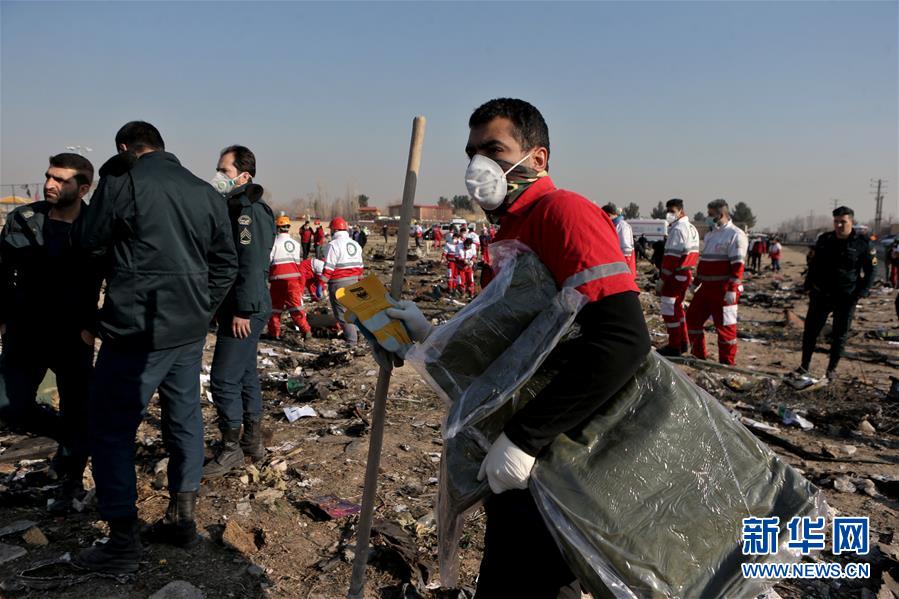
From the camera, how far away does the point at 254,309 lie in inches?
161

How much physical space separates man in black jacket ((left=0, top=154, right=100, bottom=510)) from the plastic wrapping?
286 centimetres

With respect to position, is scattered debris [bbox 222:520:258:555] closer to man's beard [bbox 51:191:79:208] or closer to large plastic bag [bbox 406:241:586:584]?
large plastic bag [bbox 406:241:586:584]

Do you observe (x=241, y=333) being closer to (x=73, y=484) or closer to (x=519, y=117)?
(x=73, y=484)

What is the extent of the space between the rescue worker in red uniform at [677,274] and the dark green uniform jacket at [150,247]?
700cm

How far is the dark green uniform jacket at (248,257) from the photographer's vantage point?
13.5 feet

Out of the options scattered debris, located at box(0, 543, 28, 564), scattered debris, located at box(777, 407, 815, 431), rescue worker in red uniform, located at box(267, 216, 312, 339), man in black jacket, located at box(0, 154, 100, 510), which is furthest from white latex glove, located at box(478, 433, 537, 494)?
rescue worker in red uniform, located at box(267, 216, 312, 339)

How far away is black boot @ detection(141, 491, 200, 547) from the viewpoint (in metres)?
3.14

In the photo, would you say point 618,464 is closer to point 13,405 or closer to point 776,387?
point 13,405

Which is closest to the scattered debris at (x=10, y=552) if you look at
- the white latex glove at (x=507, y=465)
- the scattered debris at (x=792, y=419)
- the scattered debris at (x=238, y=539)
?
the scattered debris at (x=238, y=539)

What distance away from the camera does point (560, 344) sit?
1.70 m

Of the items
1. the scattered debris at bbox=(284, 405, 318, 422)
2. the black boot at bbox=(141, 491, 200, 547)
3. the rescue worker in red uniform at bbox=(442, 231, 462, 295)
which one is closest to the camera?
the black boot at bbox=(141, 491, 200, 547)

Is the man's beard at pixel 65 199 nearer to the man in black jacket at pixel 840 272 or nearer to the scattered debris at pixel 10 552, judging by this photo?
the scattered debris at pixel 10 552

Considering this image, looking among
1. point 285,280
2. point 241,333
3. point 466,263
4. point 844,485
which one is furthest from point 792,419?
point 466,263

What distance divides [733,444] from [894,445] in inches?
187
